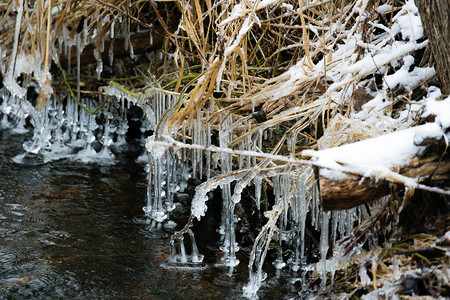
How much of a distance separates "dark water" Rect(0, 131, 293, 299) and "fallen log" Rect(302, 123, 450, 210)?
104 centimetres

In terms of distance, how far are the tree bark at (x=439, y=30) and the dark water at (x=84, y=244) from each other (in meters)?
1.43

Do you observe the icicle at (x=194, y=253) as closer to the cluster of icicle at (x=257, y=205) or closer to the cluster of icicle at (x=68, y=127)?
the cluster of icicle at (x=257, y=205)

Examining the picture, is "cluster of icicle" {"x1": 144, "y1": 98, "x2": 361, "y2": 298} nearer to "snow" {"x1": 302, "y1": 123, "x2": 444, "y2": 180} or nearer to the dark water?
the dark water

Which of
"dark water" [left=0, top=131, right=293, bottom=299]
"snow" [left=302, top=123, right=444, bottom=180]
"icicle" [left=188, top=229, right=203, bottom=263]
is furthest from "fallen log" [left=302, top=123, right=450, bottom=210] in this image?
"icicle" [left=188, top=229, right=203, bottom=263]

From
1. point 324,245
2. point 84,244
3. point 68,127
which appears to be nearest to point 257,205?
point 324,245

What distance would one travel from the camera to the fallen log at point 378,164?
206 cm

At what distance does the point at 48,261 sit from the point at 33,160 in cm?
197

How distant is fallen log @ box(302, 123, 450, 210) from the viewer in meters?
2.06

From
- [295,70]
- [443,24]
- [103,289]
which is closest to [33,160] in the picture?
[103,289]

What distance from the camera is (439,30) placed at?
2328mm

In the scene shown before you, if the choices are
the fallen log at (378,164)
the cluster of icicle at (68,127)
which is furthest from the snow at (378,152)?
the cluster of icicle at (68,127)

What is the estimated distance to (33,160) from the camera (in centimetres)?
477

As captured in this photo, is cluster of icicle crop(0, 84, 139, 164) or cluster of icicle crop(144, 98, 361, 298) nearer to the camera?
cluster of icicle crop(144, 98, 361, 298)

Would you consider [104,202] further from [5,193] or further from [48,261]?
[48,261]
